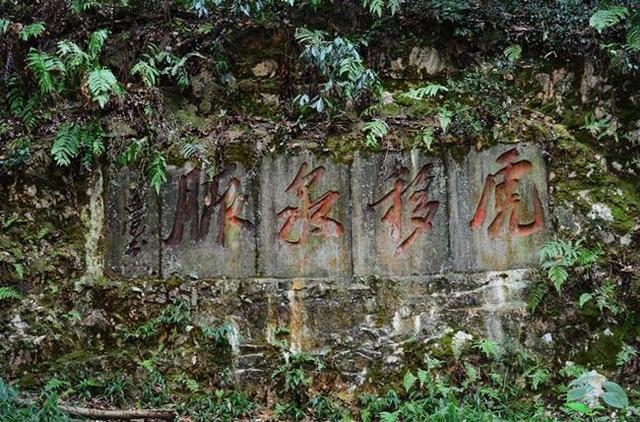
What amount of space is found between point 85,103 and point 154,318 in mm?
1867

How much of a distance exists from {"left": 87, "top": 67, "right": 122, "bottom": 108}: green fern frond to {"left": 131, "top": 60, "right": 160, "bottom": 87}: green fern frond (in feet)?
0.79

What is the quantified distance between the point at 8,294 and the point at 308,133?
267cm

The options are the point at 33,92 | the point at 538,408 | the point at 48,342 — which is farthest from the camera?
the point at 33,92

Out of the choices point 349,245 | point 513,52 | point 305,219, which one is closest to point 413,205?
point 349,245

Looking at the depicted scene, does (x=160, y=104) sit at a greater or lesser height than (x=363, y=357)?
greater

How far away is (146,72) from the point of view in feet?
16.3

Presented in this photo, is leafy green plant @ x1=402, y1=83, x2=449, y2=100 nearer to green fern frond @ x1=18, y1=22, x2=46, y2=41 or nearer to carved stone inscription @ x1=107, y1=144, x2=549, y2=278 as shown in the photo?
carved stone inscription @ x1=107, y1=144, x2=549, y2=278

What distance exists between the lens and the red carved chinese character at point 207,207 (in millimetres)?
4980

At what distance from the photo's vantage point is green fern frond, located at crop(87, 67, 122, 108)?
15.4ft

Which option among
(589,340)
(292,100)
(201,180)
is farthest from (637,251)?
(201,180)

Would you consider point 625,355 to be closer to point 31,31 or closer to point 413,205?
point 413,205

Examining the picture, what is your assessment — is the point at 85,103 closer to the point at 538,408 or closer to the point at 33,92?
the point at 33,92

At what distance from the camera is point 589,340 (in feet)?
15.2

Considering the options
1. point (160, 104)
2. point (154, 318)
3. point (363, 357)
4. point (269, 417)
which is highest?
point (160, 104)
